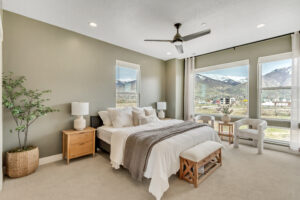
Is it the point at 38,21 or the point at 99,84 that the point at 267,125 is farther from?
the point at 38,21

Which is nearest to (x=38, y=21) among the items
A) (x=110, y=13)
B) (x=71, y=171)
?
(x=110, y=13)

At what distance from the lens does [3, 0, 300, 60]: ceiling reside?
2246 millimetres

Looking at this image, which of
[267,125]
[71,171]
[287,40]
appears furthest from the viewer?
[267,125]

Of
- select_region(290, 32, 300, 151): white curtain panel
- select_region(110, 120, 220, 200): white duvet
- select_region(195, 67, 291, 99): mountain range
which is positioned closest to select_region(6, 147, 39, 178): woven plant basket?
select_region(110, 120, 220, 200): white duvet

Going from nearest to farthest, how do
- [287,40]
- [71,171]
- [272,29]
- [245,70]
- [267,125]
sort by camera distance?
[71,171]
[272,29]
[287,40]
[267,125]
[245,70]

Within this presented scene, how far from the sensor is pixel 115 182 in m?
2.17

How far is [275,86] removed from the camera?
3.71 metres

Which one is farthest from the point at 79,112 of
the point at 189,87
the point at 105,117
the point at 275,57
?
the point at 275,57

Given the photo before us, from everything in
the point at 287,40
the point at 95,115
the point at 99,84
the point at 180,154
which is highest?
the point at 287,40

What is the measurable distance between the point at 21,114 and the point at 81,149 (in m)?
1.26

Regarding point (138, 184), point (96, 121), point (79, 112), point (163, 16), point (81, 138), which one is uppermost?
point (163, 16)

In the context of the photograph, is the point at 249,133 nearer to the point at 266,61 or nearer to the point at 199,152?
the point at 266,61

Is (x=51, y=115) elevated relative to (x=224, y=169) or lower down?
elevated

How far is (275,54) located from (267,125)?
193 centimetres
